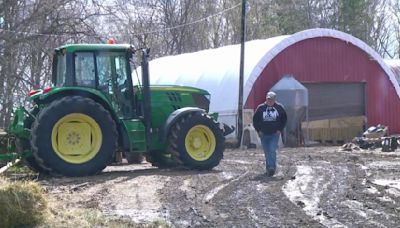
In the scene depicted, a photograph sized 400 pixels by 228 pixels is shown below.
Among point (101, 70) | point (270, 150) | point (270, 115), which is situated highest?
point (101, 70)

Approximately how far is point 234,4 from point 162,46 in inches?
230

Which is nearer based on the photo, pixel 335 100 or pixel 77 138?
pixel 77 138

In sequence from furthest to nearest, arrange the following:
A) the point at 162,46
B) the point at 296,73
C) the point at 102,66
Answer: the point at 162,46 < the point at 296,73 < the point at 102,66

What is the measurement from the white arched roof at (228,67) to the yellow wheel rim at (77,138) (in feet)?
49.7

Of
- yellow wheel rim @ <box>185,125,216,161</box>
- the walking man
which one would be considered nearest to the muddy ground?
yellow wheel rim @ <box>185,125,216,161</box>

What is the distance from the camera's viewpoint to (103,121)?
13.1m

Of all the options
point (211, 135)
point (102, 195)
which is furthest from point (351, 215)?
point (211, 135)

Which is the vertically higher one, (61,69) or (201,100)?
(61,69)

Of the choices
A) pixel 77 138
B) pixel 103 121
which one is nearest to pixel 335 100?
pixel 103 121

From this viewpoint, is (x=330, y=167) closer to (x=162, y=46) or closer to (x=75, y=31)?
(x=75, y=31)

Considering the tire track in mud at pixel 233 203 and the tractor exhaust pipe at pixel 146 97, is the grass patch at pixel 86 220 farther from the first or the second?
the tractor exhaust pipe at pixel 146 97

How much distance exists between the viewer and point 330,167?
15289 millimetres

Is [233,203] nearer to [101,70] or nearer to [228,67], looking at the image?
[101,70]

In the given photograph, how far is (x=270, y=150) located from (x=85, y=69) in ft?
12.7
